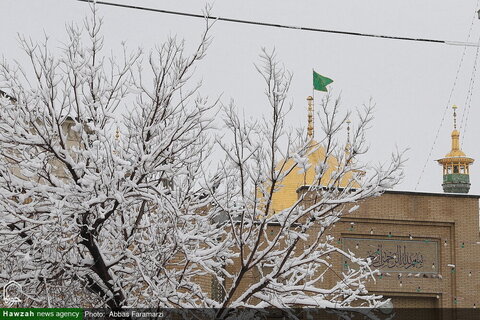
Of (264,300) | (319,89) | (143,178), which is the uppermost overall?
(319,89)

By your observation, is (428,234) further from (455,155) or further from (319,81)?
(455,155)

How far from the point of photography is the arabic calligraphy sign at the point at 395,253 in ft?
74.2

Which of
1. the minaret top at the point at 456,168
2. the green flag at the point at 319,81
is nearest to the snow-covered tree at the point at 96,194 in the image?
the green flag at the point at 319,81

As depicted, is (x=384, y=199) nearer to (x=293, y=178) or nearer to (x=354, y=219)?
(x=354, y=219)

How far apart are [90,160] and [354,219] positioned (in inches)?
584

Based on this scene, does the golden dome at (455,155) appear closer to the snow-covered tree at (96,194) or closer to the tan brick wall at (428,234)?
the tan brick wall at (428,234)

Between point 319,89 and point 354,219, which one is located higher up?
point 319,89

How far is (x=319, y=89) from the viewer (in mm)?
21141

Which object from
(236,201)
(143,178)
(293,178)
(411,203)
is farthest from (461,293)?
(143,178)

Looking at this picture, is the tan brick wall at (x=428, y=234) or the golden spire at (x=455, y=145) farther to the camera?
the golden spire at (x=455, y=145)

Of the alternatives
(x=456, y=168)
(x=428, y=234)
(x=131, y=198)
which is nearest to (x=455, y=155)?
(x=456, y=168)

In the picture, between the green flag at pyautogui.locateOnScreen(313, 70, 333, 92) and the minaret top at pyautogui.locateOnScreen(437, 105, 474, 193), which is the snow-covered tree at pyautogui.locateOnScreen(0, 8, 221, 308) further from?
the minaret top at pyautogui.locateOnScreen(437, 105, 474, 193)

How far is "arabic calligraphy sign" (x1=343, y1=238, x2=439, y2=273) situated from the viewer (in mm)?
22609

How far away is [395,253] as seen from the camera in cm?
2275
